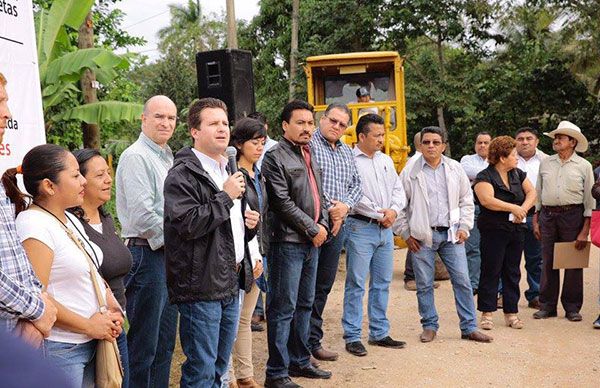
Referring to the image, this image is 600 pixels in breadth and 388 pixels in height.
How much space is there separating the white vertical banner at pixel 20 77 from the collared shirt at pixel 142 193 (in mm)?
584

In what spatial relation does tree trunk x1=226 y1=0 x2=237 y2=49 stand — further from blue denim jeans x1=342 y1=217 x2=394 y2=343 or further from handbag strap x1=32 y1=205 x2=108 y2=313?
handbag strap x1=32 y1=205 x2=108 y2=313

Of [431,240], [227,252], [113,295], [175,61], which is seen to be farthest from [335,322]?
[175,61]

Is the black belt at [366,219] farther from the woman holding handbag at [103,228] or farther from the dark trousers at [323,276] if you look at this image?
the woman holding handbag at [103,228]

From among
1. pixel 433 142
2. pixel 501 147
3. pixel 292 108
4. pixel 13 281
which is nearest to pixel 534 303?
pixel 501 147

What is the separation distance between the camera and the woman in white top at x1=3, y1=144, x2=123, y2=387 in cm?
310

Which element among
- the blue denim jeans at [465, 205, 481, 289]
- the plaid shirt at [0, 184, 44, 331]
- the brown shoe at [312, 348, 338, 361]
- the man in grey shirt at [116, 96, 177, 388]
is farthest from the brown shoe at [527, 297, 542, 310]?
the plaid shirt at [0, 184, 44, 331]

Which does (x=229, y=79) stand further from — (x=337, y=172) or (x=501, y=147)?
(x=501, y=147)

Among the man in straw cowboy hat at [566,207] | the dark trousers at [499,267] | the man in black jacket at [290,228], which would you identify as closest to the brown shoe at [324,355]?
the man in black jacket at [290,228]

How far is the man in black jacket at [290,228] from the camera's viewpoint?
213 inches

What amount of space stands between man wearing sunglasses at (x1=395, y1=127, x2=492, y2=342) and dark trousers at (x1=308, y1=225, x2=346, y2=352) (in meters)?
1.00

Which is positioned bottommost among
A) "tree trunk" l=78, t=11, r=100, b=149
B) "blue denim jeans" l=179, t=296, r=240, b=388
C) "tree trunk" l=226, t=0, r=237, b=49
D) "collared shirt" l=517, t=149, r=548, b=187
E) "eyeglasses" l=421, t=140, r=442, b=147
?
"blue denim jeans" l=179, t=296, r=240, b=388

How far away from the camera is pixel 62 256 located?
313 centimetres

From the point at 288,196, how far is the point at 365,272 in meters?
1.53

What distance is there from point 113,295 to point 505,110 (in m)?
22.7
